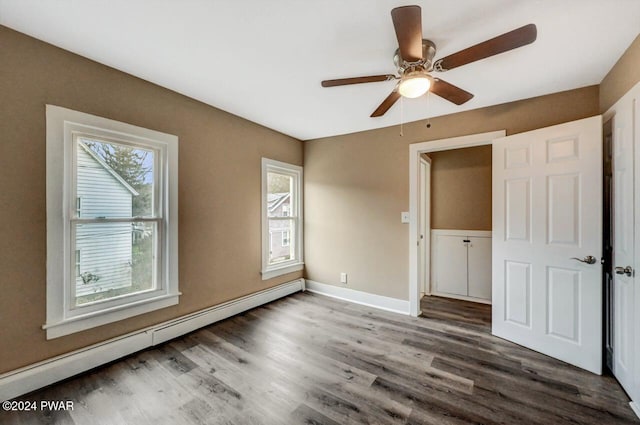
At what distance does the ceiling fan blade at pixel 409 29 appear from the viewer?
119cm

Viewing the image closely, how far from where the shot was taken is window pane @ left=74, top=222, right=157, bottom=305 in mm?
2041

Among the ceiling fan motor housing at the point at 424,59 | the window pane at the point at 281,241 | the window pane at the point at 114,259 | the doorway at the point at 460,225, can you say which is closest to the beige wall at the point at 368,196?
the window pane at the point at 281,241

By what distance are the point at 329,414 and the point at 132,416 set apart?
4.04 ft

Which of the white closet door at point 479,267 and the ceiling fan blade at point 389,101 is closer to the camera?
the ceiling fan blade at point 389,101

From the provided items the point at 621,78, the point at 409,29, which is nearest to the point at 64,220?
the point at 409,29

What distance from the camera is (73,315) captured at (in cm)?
195

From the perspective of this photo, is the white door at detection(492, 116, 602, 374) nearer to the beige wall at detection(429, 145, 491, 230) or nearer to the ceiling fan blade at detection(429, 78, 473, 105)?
the ceiling fan blade at detection(429, 78, 473, 105)

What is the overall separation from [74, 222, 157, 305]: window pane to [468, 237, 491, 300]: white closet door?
4.04 m

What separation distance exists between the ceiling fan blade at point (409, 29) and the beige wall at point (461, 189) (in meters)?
2.78

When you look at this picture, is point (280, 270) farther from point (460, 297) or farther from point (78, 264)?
point (460, 297)

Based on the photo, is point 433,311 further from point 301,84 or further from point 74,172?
point 74,172

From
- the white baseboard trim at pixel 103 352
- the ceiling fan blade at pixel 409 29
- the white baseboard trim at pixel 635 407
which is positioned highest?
the ceiling fan blade at pixel 409 29

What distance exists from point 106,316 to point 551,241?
12.7ft

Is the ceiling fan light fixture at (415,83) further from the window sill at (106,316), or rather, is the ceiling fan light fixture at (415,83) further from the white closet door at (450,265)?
the white closet door at (450,265)
